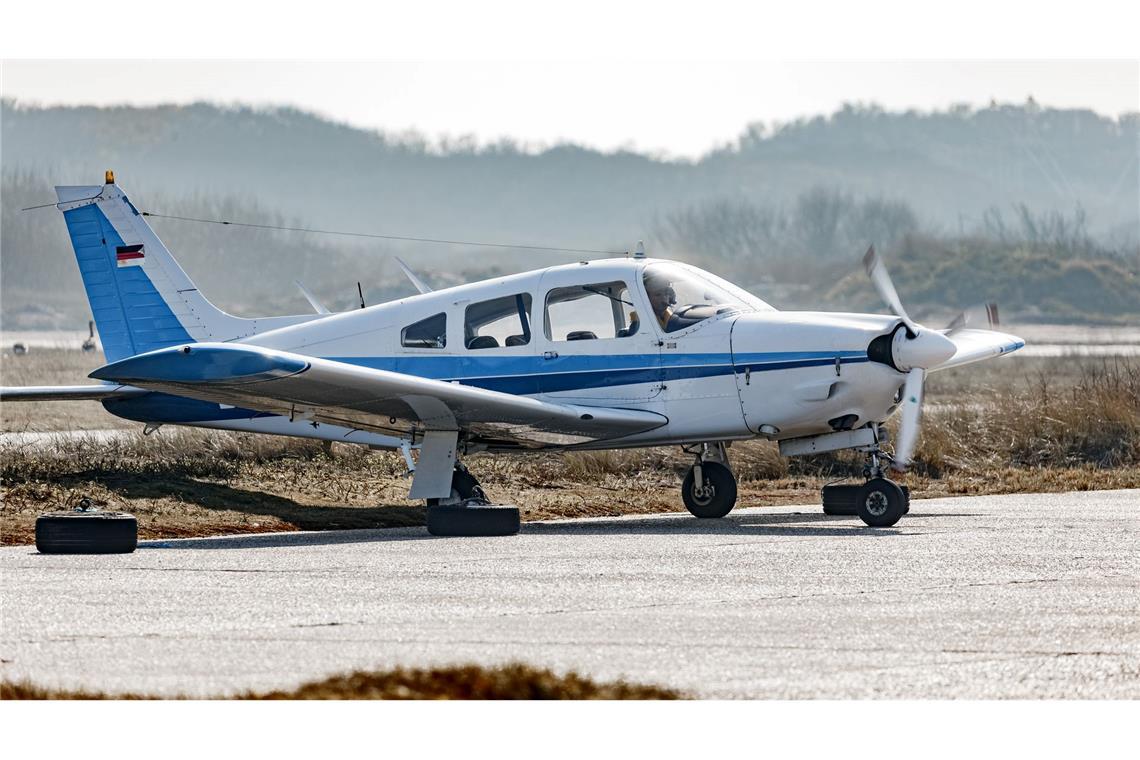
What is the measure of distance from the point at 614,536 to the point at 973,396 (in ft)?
61.3

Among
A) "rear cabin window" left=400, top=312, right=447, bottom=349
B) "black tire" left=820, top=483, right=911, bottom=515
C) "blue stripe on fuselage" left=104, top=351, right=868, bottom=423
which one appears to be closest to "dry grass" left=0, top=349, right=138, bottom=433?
"rear cabin window" left=400, top=312, right=447, bottom=349

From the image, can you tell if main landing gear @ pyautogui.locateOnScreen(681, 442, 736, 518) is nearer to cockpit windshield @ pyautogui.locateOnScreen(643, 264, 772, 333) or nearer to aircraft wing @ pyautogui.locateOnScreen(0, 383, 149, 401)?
cockpit windshield @ pyautogui.locateOnScreen(643, 264, 772, 333)

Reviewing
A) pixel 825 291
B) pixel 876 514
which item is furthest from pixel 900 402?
pixel 825 291

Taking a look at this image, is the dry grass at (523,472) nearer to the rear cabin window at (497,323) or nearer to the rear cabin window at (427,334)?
the rear cabin window at (427,334)

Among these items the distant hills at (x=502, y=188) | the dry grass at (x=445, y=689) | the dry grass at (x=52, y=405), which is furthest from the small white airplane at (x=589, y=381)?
the distant hills at (x=502, y=188)

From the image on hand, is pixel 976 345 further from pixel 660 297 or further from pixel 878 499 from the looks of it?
pixel 660 297

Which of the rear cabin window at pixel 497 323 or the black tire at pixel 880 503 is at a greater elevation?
the rear cabin window at pixel 497 323

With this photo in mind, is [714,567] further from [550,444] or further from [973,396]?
[973,396]

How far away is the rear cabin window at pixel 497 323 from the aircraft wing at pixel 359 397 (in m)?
0.89

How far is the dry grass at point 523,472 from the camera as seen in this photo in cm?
1540

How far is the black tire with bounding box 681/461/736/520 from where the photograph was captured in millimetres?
16109

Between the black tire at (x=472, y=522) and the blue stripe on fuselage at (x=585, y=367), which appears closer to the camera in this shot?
the black tire at (x=472, y=522)

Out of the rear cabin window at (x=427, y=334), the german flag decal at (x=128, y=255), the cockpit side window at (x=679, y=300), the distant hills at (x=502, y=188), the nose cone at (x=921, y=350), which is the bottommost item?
the nose cone at (x=921, y=350)

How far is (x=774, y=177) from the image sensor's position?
104188 mm
